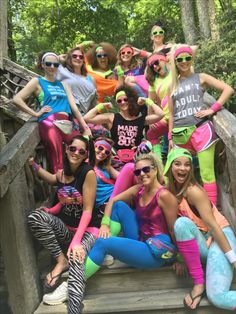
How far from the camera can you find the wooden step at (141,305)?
307 centimetres

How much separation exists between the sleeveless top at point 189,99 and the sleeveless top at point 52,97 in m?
1.25

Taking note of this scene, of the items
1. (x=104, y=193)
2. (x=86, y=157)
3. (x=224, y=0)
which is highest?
(x=224, y=0)

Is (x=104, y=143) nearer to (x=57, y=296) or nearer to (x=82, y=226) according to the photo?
(x=82, y=226)

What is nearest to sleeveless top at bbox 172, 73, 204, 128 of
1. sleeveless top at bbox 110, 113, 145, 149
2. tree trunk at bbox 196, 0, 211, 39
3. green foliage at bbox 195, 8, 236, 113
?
sleeveless top at bbox 110, 113, 145, 149

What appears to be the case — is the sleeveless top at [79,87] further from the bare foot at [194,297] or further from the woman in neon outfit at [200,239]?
the bare foot at [194,297]

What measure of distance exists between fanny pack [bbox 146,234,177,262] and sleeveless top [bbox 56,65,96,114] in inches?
94.2

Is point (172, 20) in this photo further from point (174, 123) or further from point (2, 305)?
point (2, 305)

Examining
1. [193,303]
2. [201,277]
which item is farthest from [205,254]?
[193,303]

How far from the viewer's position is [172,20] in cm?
1633

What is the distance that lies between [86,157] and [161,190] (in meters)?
0.77

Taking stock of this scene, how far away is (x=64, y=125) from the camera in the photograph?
4.19m

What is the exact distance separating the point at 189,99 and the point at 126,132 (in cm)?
84

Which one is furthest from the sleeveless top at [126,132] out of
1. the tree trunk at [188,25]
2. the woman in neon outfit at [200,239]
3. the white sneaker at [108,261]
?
the tree trunk at [188,25]

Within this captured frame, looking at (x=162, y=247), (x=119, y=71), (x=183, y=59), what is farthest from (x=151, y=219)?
(x=119, y=71)
